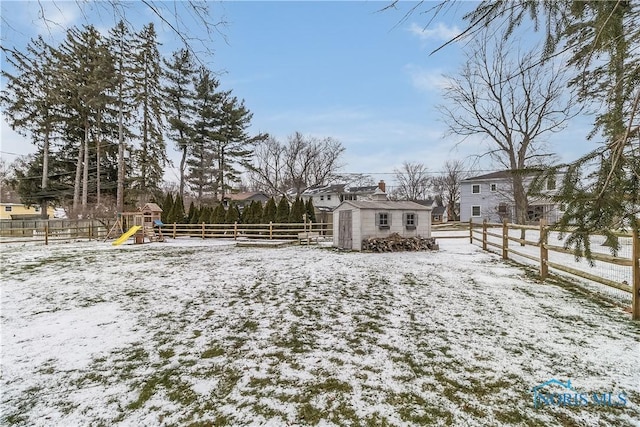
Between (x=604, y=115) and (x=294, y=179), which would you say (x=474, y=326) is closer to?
(x=604, y=115)

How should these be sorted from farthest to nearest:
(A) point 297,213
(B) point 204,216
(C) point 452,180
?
(C) point 452,180, (B) point 204,216, (A) point 297,213

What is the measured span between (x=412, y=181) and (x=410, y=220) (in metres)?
38.1

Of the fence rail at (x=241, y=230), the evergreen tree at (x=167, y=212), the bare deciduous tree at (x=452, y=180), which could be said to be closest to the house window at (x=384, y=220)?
the fence rail at (x=241, y=230)

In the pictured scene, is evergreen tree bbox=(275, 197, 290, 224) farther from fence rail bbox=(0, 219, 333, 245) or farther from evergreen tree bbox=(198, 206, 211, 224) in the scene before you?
evergreen tree bbox=(198, 206, 211, 224)

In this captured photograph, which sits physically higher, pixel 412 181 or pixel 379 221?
pixel 412 181

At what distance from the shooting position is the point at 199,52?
94.3 inches

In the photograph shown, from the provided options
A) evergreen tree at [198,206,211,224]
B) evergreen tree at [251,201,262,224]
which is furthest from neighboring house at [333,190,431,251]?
evergreen tree at [198,206,211,224]

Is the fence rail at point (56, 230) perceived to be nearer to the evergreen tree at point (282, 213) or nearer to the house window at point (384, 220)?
the evergreen tree at point (282, 213)

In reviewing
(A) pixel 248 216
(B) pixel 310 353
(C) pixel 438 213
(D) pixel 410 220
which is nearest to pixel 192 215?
(A) pixel 248 216

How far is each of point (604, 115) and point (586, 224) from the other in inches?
33.9

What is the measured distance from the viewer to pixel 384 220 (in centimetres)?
1228

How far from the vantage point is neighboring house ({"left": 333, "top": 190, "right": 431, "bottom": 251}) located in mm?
12109

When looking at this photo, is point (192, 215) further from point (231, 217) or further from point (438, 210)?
point (438, 210)

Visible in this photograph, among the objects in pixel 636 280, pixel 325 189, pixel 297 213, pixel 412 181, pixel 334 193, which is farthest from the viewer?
pixel 412 181
